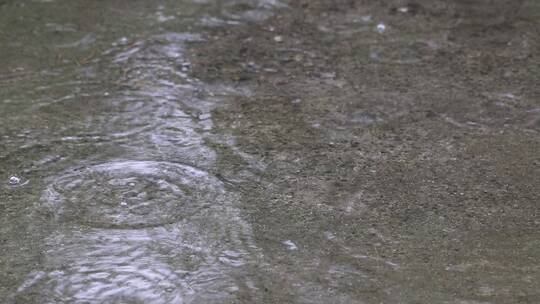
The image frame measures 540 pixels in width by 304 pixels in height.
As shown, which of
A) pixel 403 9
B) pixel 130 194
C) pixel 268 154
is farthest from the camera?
pixel 403 9

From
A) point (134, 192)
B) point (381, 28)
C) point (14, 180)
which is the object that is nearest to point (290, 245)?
point (134, 192)

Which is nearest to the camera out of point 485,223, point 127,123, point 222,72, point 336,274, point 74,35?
point 336,274

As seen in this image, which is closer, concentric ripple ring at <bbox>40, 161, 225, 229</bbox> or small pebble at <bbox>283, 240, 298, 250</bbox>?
small pebble at <bbox>283, 240, 298, 250</bbox>

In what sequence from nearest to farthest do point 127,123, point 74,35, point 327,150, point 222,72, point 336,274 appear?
1. point 336,274
2. point 327,150
3. point 127,123
4. point 222,72
5. point 74,35

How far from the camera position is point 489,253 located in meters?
2.81

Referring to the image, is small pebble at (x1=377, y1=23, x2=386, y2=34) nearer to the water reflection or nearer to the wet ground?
the wet ground

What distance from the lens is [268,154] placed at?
3502 millimetres

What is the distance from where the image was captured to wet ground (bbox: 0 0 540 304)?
270 cm

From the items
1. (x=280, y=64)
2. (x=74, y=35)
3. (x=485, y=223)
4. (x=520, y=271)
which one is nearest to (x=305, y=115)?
(x=280, y=64)

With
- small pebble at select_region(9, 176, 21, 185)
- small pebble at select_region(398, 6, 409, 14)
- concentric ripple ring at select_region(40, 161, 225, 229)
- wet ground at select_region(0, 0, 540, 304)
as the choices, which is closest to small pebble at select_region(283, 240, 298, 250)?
wet ground at select_region(0, 0, 540, 304)

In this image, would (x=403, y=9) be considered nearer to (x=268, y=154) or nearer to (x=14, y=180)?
(x=268, y=154)

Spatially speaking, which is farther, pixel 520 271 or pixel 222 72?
Result: pixel 222 72

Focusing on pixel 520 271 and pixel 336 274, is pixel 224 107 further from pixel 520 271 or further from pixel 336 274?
pixel 520 271

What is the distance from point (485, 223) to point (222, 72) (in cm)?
191
